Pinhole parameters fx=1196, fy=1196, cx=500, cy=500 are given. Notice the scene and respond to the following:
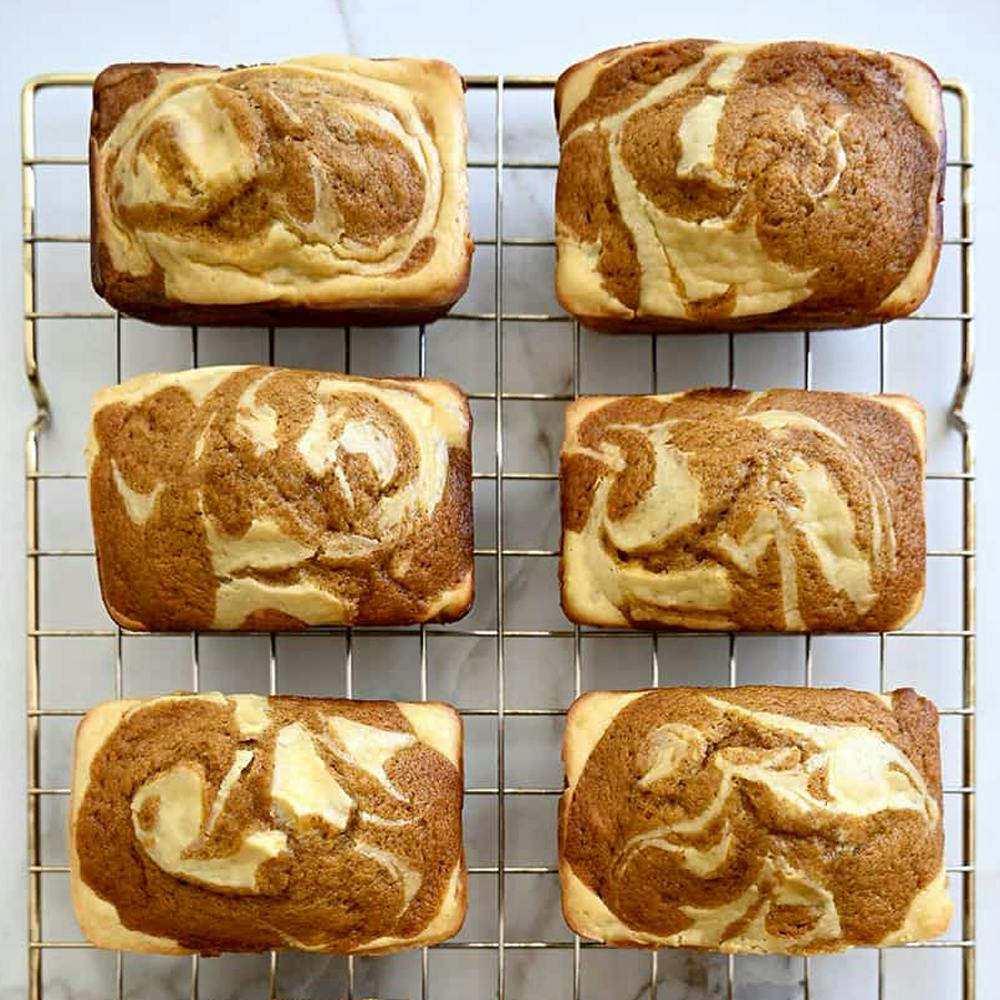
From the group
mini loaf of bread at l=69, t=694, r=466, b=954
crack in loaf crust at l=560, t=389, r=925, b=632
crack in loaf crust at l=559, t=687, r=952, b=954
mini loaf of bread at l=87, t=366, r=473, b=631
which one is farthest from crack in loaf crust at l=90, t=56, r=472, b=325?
crack in loaf crust at l=559, t=687, r=952, b=954

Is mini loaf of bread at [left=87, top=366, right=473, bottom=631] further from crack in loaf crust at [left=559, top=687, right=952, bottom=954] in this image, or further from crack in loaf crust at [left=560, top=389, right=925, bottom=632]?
crack in loaf crust at [left=559, top=687, right=952, bottom=954]

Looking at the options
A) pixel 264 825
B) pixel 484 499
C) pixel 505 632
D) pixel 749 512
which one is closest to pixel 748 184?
pixel 749 512

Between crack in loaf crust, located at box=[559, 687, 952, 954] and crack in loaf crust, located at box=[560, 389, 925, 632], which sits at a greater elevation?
crack in loaf crust, located at box=[560, 389, 925, 632]

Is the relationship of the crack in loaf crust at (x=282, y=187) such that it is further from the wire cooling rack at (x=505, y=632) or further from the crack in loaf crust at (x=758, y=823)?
the crack in loaf crust at (x=758, y=823)

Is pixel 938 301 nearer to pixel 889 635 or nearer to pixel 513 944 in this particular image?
pixel 889 635

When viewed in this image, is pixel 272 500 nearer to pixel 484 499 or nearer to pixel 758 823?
pixel 484 499

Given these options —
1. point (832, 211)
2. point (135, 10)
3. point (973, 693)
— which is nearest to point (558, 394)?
point (832, 211)
